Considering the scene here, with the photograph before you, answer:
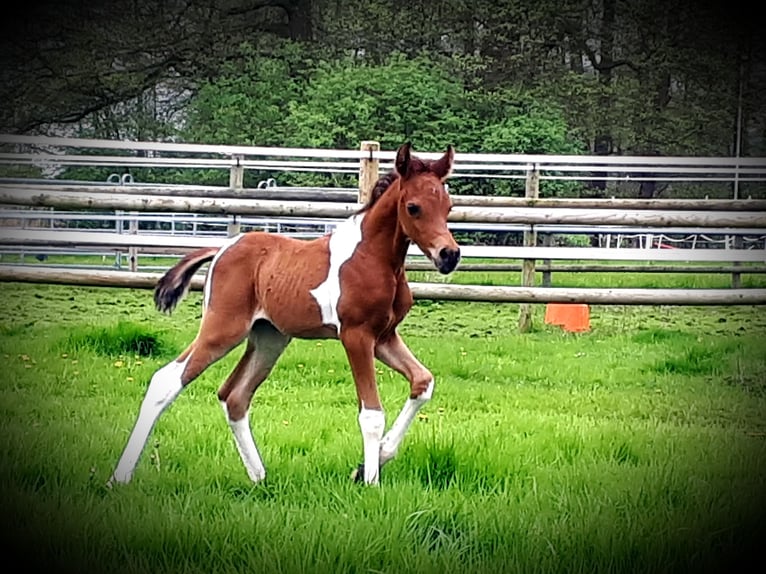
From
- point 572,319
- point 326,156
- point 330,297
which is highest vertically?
point 326,156

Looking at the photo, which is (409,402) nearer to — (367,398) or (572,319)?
(367,398)

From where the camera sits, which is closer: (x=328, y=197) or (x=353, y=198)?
(x=353, y=198)

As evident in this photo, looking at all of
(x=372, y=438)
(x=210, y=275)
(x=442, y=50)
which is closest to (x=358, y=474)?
(x=372, y=438)

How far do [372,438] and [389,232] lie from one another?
0.45 metres

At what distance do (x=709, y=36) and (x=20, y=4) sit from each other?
0.94m

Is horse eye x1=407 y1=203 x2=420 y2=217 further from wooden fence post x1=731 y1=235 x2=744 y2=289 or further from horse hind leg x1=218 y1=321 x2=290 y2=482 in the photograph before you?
wooden fence post x1=731 y1=235 x2=744 y2=289

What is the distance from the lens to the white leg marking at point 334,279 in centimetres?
198

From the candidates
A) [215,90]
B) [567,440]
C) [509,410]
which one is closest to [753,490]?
[567,440]

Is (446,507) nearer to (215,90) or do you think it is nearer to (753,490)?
(753,490)

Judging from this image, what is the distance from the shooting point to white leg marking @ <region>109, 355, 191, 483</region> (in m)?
1.94

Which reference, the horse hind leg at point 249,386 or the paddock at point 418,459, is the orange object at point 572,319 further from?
the horse hind leg at point 249,386

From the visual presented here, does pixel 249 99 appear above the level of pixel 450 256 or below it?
above

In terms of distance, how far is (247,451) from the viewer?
205cm

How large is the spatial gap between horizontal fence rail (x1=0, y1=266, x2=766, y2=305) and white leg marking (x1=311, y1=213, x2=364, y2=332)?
1.63m
